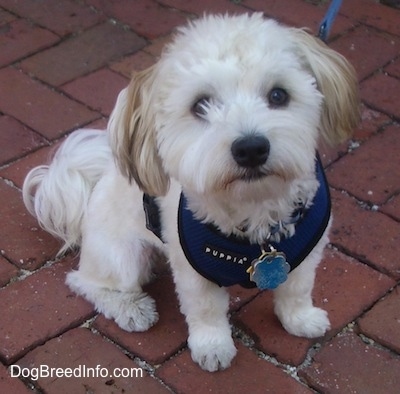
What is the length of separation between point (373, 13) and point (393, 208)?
135 centimetres

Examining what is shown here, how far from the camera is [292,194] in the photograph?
1980mm

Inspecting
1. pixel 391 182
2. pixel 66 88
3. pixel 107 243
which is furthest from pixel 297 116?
pixel 66 88

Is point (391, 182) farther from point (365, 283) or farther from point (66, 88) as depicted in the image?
point (66, 88)

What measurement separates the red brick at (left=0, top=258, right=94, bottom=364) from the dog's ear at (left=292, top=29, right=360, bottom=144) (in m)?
1.02

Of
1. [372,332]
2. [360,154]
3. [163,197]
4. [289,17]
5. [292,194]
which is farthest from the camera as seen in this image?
[289,17]

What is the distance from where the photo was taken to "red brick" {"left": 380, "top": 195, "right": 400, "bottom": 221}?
2719mm

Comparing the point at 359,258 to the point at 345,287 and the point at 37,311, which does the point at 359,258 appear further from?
the point at 37,311

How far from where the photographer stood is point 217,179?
1.71m

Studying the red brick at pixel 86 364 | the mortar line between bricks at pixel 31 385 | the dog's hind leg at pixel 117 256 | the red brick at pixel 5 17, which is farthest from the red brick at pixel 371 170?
the red brick at pixel 5 17

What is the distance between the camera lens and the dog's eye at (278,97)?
1782 millimetres

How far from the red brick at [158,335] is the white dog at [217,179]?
33 millimetres

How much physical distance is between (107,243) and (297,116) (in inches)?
32.8

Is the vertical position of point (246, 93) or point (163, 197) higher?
point (246, 93)

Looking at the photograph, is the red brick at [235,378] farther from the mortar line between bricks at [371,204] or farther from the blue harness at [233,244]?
the mortar line between bricks at [371,204]
